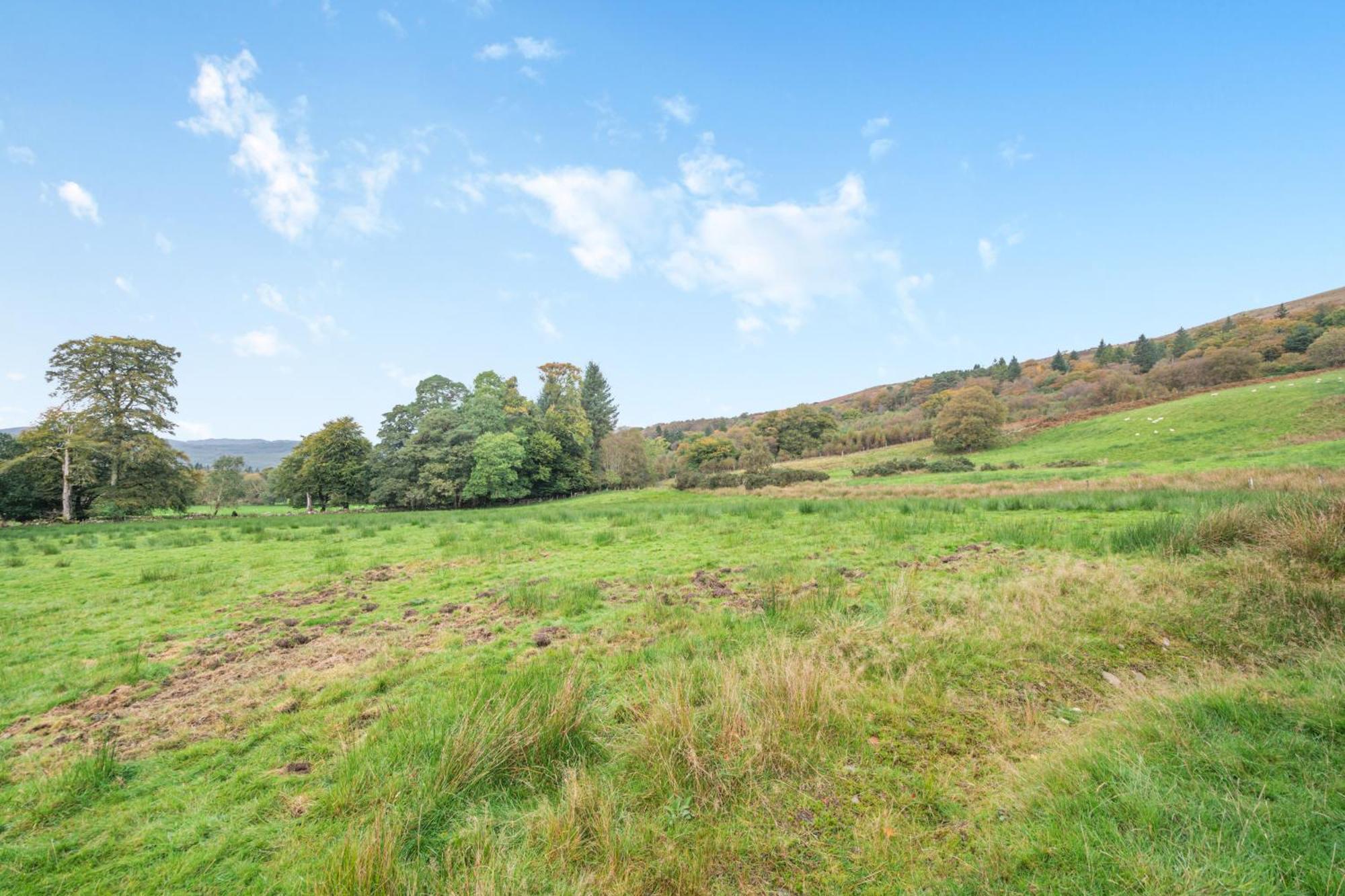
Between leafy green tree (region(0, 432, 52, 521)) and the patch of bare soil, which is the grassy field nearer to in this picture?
the patch of bare soil

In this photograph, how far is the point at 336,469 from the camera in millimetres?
49938

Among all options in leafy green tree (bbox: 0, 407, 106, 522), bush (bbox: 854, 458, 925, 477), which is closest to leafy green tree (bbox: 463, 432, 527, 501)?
leafy green tree (bbox: 0, 407, 106, 522)

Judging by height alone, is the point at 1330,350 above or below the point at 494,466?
below

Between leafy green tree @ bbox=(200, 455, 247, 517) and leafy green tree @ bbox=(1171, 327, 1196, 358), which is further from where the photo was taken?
leafy green tree @ bbox=(1171, 327, 1196, 358)

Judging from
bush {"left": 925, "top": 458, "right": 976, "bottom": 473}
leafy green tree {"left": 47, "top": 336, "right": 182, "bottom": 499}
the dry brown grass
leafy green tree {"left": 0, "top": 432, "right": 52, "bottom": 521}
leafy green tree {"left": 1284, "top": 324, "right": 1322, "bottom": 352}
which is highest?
leafy green tree {"left": 47, "top": 336, "right": 182, "bottom": 499}

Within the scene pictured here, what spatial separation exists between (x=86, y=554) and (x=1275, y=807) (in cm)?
2159

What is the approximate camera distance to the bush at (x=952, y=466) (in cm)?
4141

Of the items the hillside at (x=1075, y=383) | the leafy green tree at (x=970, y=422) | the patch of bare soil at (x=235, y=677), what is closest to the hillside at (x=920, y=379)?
the hillside at (x=1075, y=383)

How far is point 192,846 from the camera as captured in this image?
9.06ft

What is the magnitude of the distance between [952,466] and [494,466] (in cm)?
4180

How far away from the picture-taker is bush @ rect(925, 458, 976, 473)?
41406 millimetres

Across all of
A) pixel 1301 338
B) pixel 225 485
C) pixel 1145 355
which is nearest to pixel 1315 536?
pixel 1301 338

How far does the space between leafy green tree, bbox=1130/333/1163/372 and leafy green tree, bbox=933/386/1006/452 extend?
62.5 meters

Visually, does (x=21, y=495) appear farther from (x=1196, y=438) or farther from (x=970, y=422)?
(x=1196, y=438)
